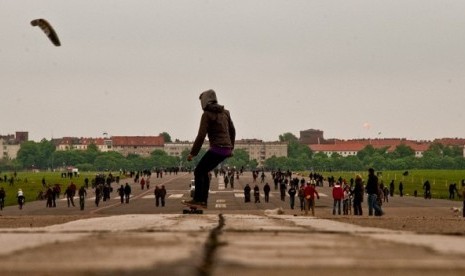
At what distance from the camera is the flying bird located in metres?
20.9

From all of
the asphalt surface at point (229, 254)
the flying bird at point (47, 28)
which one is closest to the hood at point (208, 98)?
the asphalt surface at point (229, 254)

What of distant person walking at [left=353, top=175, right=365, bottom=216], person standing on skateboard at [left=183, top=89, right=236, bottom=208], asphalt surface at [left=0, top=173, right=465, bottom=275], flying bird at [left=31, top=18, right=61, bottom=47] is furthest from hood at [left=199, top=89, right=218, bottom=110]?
distant person walking at [left=353, top=175, right=365, bottom=216]

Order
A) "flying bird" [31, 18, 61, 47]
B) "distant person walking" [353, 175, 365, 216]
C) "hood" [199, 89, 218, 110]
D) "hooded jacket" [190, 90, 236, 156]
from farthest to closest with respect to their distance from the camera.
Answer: "distant person walking" [353, 175, 365, 216] → "flying bird" [31, 18, 61, 47] → "hood" [199, 89, 218, 110] → "hooded jacket" [190, 90, 236, 156]

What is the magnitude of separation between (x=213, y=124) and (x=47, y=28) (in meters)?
11.0

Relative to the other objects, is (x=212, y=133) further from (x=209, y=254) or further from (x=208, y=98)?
(x=209, y=254)

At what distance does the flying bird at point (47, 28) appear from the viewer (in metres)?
20.9

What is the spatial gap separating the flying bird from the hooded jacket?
9112mm

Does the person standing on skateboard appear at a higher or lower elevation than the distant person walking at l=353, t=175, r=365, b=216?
higher

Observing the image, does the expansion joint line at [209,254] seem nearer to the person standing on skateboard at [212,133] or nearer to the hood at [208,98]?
the person standing on skateboard at [212,133]

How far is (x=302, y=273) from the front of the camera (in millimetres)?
3402

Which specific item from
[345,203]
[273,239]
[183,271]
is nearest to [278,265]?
[183,271]

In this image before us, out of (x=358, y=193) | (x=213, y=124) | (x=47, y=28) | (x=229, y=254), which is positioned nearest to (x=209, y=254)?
(x=229, y=254)

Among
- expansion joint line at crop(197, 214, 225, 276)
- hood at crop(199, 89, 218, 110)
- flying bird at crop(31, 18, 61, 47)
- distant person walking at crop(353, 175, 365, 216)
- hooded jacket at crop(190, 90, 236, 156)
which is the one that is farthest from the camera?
distant person walking at crop(353, 175, 365, 216)

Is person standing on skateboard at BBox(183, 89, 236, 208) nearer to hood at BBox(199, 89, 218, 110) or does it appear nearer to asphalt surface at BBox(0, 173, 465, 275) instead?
hood at BBox(199, 89, 218, 110)
